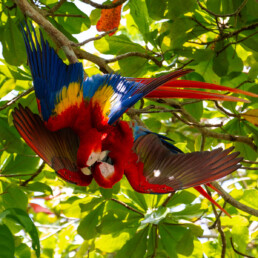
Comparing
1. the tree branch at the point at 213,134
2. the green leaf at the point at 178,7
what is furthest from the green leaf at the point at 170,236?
the green leaf at the point at 178,7

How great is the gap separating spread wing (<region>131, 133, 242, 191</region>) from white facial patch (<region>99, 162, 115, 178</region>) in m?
0.18

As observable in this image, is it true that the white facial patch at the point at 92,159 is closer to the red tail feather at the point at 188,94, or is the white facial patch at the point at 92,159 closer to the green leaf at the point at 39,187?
the red tail feather at the point at 188,94

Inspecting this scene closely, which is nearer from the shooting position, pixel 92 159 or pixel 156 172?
pixel 92 159

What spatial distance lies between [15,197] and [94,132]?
76 centimetres

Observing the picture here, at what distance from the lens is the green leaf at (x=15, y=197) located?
6.39 ft

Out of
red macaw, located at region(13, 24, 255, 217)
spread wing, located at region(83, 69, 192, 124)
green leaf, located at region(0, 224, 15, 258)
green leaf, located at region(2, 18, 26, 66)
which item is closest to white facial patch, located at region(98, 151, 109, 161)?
red macaw, located at region(13, 24, 255, 217)

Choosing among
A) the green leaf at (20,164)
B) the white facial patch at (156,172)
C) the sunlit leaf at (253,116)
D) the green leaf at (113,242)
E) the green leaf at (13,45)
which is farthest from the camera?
the green leaf at (113,242)

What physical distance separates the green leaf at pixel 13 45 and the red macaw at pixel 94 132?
0.63 metres

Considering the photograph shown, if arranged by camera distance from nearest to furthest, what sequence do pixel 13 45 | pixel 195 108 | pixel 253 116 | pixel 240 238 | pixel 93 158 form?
pixel 93 158, pixel 253 116, pixel 13 45, pixel 240 238, pixel 195 108

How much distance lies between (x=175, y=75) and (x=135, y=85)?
16 centimetres

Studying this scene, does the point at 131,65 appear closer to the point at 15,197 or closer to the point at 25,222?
the point at 15,197

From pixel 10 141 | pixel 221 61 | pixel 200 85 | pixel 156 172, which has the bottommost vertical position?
pixel 156 172

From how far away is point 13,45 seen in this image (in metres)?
2.01

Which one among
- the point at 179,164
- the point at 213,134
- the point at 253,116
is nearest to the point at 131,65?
the point at 213,134
